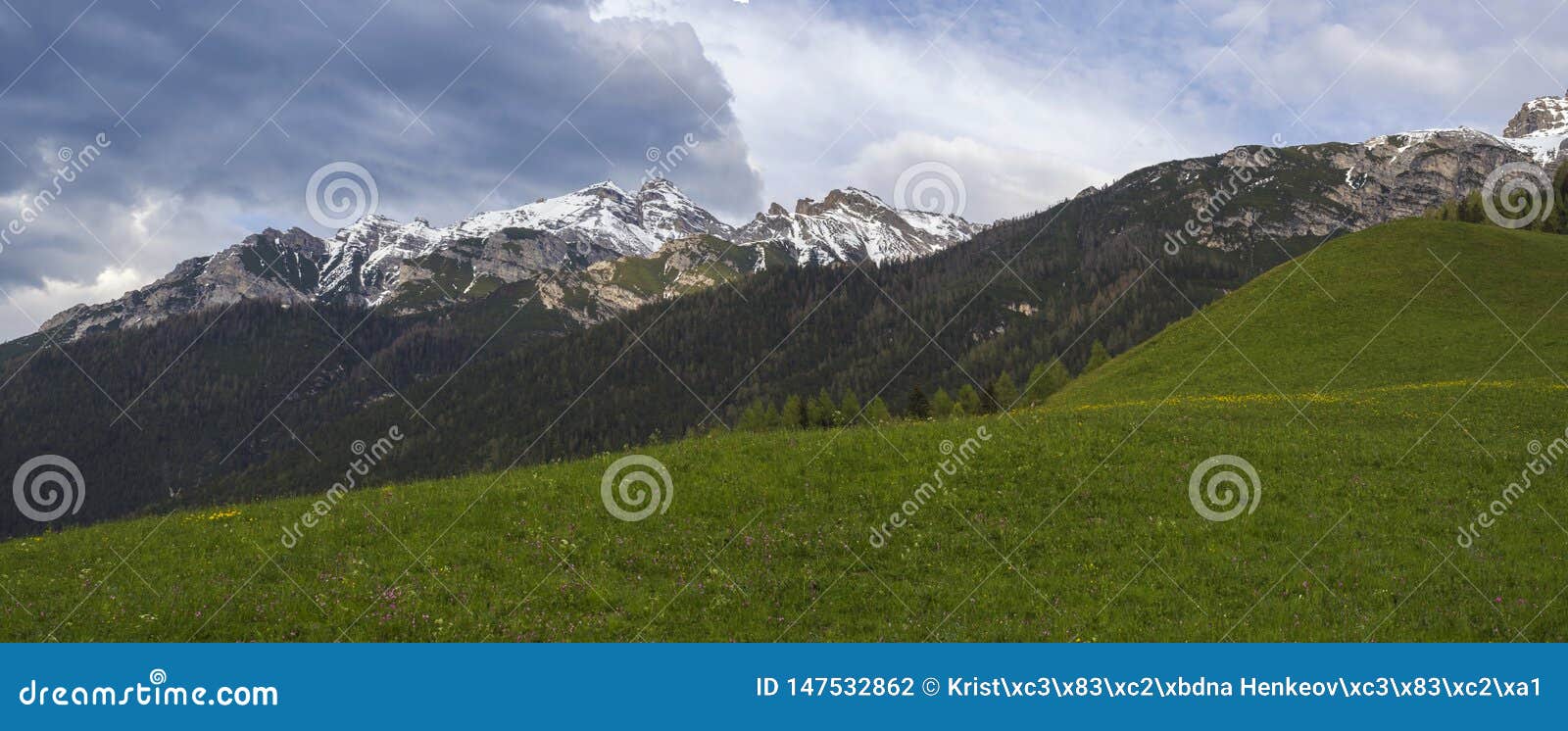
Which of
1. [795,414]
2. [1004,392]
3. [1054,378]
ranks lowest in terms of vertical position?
[1054,378]

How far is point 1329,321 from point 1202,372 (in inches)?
533

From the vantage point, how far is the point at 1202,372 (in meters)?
52.4

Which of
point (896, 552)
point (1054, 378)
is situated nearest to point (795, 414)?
point (1054, 378)

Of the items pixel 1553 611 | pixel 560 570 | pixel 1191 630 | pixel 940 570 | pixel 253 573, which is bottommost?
pixel 1553 611

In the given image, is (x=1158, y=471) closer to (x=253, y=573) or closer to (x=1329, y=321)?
(x=253, y=573)

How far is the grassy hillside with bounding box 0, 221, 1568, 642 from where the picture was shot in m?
14.4

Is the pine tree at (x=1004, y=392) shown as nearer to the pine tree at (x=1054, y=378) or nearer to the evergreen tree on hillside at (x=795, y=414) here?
the pine tree at (x=1054, y=378)

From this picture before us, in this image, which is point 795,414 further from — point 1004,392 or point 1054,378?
point 1054,378

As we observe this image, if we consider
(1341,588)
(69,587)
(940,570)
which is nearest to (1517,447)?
(1341,588)

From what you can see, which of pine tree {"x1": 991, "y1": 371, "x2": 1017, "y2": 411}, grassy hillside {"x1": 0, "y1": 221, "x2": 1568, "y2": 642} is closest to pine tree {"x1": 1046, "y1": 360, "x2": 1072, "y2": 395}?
pine tree {"x1": 991, "y1": 371, "x2": 1017, "y2": 411}

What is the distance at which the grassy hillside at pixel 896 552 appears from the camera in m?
14.4

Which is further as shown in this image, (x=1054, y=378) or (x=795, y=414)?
(x=795, y=414)

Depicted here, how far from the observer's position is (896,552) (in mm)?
17219

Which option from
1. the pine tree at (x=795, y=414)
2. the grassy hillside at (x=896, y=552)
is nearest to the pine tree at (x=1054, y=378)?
the pine tree at (x=795, y=414)
